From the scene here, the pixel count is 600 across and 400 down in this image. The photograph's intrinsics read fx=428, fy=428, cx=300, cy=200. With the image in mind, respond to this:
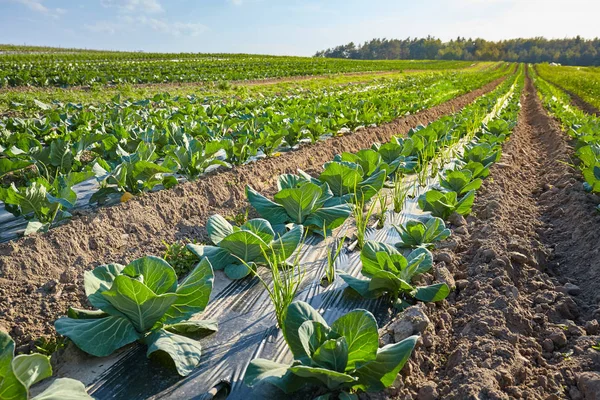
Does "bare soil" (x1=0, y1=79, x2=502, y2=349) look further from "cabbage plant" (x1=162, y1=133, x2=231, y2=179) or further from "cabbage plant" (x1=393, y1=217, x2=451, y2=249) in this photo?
"cabbage plant" (x1=393, y1=217, x2=451, y2=249)

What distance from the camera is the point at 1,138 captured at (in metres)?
5.08

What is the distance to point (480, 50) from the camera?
92625 mm

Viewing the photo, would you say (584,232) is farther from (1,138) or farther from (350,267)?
(1,138)

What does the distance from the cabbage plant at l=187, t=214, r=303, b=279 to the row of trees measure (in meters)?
91.9

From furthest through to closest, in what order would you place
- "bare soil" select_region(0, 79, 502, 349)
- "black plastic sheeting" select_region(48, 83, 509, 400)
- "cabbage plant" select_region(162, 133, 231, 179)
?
1. "cabbage plant" select_region(162, 133, 231, 179)
2. "bare soil" select_region(0, 79, 502, 349)
3. "black plastic sheeting" select_region(48, 83, 509, 400)

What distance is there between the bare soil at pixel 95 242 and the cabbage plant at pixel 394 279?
1416 mm

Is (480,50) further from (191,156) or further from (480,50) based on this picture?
(191,156)

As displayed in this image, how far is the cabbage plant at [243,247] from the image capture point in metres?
2.57

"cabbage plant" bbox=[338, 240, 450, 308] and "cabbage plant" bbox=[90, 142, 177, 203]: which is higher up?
"cabbage plant" bbox=[90, 142, 177, 203]

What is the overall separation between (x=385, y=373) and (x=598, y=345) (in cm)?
107

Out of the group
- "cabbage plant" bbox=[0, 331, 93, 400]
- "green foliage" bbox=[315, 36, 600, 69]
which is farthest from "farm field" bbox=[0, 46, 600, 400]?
"green foliage" bbox=[315, 36, 600, 69]

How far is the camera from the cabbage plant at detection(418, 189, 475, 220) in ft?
11.6

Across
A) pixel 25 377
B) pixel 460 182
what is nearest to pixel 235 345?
pixel 25 377

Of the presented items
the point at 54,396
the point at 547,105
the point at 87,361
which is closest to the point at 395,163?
the point at 87,361
